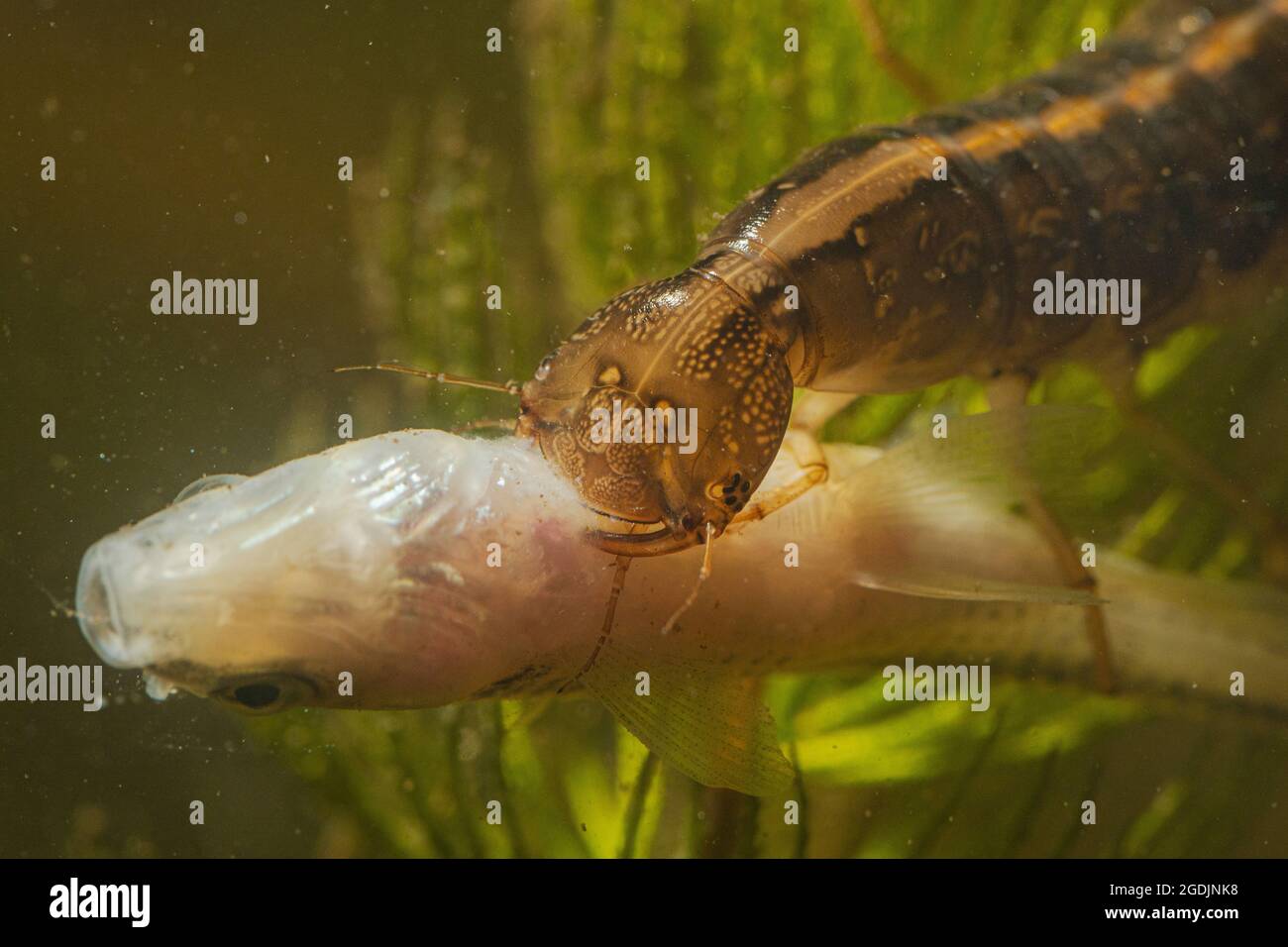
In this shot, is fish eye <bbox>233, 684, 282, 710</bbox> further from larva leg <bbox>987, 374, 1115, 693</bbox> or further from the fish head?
larva leg <bbox>987, 374, 1115, 693</bbox>

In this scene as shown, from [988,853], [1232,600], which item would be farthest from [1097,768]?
[1232,600]

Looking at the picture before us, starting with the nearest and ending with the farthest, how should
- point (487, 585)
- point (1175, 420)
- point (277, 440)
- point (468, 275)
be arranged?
point (487, 585) < point (277, 440) < point (468, 275) < point (1175, 420)

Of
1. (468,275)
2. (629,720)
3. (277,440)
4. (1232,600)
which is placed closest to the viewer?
(629,720)

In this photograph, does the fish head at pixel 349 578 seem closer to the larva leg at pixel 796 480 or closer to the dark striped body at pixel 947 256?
the dark striped body at pixel 947 256

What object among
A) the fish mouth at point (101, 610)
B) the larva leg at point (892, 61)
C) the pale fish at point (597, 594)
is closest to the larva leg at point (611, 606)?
the pale fish at point (597, 594)

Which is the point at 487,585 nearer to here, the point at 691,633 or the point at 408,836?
the point at 691,633

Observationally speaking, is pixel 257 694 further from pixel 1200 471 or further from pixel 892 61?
pixel 1200 471

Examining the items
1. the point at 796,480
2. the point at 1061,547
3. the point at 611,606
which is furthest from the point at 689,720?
the point at 1061,547

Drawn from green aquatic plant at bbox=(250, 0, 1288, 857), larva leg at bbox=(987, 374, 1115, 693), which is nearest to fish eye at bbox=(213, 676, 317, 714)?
green aquatic plant at bbox=(250, 0, 1288, 857)
